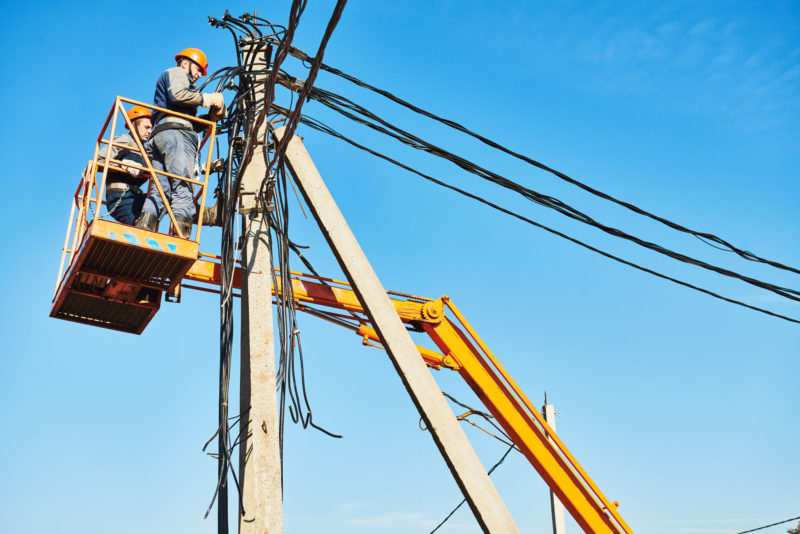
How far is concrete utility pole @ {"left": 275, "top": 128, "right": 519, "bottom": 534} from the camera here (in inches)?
209

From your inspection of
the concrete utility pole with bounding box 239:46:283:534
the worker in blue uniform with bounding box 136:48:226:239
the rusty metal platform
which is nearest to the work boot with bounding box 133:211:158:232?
the worker in blue uniform with bounding box 136:48:226:239

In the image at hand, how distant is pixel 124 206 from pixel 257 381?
2211 millimetres

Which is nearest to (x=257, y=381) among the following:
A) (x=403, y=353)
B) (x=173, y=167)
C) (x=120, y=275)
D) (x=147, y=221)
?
(x=403, y=353)

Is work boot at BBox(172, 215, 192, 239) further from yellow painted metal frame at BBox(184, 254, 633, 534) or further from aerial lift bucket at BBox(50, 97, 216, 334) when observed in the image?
yellow painted metal frame at BBox(184, 254, 633, 534)

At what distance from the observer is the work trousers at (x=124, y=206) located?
6.68 metres

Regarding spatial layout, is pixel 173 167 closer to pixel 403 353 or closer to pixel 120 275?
pixel 120 275

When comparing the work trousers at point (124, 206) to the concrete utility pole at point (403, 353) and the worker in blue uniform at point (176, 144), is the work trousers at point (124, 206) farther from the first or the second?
the concrete utility pole at point (403, 353)

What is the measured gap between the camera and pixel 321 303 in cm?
734

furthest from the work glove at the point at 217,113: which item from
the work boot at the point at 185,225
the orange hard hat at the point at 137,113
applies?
the work boot at the point at 185,225

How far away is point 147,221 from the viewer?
641cm

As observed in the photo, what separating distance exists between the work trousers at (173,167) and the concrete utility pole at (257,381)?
545 millimetres

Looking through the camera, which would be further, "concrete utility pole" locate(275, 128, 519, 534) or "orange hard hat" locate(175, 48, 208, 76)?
"orange hard hat" locate(175, 48, 208, 76)

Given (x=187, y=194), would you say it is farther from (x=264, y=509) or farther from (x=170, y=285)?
(x=264, y=509)

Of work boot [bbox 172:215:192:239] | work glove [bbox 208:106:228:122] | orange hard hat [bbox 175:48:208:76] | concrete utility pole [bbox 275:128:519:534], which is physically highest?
orange hard hat [bbox 175:48:208:76]
